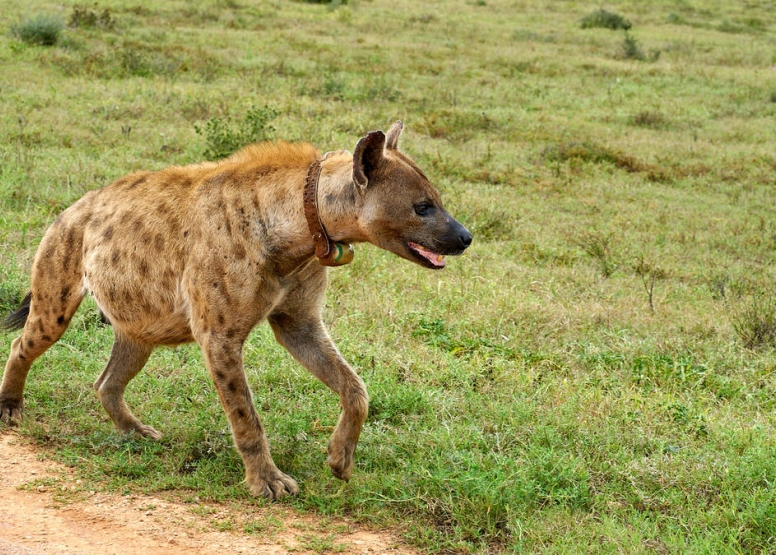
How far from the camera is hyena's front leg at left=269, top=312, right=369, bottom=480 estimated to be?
432 centimetres

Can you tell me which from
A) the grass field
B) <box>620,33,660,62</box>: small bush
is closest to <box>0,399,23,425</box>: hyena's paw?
the grass field

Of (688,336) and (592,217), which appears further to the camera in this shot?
(592,217)

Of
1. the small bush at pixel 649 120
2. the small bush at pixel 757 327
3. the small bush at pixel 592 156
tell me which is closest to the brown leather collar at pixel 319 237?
the small bush at pixel 757 327

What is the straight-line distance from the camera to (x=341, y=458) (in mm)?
4297

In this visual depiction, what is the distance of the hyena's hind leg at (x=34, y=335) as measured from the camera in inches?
189

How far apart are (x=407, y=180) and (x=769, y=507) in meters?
2.08

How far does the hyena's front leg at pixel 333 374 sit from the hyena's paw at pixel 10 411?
Result: 1.49m

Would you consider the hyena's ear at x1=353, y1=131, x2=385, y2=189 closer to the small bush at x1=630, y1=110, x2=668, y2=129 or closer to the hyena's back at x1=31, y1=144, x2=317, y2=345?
the hyena's back at x1=31, y1=144, x2=317, y2=345

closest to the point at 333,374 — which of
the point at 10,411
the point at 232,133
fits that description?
the point at 10,411

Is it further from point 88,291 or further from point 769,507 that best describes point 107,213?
point 769,507

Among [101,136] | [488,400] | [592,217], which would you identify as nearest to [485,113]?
[592,217]

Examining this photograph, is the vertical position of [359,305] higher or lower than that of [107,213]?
lower

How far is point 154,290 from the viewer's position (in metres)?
4.50

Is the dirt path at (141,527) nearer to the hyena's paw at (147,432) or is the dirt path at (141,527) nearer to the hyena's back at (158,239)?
the hyena's paw at (147,432)
